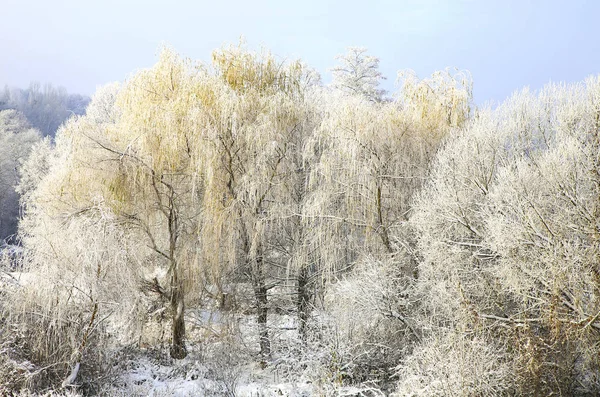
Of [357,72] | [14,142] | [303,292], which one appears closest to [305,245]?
[303,292]

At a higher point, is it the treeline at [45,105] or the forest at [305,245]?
the treeline at [45,105]

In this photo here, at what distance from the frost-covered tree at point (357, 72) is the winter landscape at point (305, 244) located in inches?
475

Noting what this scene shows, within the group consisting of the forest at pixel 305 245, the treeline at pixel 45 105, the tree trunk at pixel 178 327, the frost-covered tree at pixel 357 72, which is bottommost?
the tree trunk at pixel 178 327

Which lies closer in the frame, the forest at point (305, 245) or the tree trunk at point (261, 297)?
the forest at point (305, 245)

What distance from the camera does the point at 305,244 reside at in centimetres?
1002

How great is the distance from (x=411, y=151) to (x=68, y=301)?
8.65 m

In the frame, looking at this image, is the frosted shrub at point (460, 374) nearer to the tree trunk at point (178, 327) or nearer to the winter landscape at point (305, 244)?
the winter landscape at point (305, 244)

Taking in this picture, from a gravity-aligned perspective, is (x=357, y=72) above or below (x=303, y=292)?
above

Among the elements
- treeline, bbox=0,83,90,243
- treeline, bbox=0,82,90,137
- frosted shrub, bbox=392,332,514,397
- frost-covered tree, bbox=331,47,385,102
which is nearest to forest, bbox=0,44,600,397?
frosted shrub, bbox=392,332,514,397

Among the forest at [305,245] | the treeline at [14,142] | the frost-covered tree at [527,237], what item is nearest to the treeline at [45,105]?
the treeline at [14,142]

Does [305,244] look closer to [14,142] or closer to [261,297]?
[261,297]

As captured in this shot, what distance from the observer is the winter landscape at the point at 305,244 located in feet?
23.0

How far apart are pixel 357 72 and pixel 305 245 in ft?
56.5

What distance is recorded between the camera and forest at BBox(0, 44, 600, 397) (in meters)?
7.02
